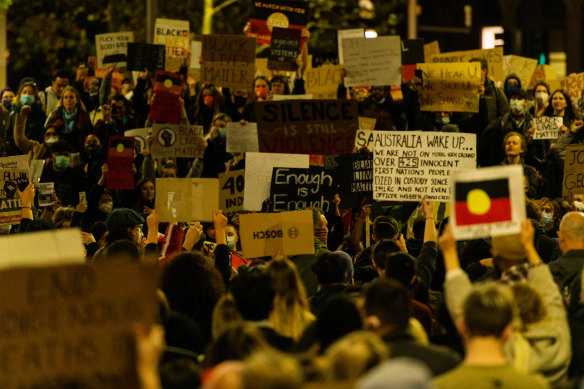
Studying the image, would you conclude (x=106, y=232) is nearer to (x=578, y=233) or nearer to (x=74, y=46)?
(x=578, y=233)

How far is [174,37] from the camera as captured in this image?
17.6 meters

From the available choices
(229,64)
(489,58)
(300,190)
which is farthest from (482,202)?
(489,58)

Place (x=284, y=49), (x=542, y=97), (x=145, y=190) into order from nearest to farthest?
(x=145, y=190)
(x=542, y=97)
(x=284, y=49)

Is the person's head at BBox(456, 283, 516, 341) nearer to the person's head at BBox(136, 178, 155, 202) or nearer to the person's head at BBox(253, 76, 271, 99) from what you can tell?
the person's head at BBox(136, 178, 155, 202)

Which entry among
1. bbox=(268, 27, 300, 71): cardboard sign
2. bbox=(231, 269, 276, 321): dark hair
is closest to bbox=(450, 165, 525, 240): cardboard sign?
bbox=(231, 269, 276, 321): dark hair

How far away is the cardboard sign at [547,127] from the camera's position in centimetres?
1377

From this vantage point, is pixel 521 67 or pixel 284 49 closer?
pixel 284 49

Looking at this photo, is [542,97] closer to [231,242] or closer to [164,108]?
[164,108]

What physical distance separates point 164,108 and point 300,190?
4215 mm

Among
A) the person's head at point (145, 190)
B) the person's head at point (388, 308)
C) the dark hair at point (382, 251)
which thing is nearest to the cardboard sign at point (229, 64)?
the person's head at point (145, 190)

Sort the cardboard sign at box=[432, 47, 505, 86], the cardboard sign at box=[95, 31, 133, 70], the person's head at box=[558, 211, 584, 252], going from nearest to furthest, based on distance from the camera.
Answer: the person's head at box=[558, 211, 584, 252], the cardboard sign at box=[432, 47, 505, 86], the cardboard sign at box=[95, 31, 133, 70]

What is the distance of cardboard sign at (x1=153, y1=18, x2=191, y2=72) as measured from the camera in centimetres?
1741

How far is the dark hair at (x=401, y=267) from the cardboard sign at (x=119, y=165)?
6234mm

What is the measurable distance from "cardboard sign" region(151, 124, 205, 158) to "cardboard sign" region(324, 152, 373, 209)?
9.60ft
